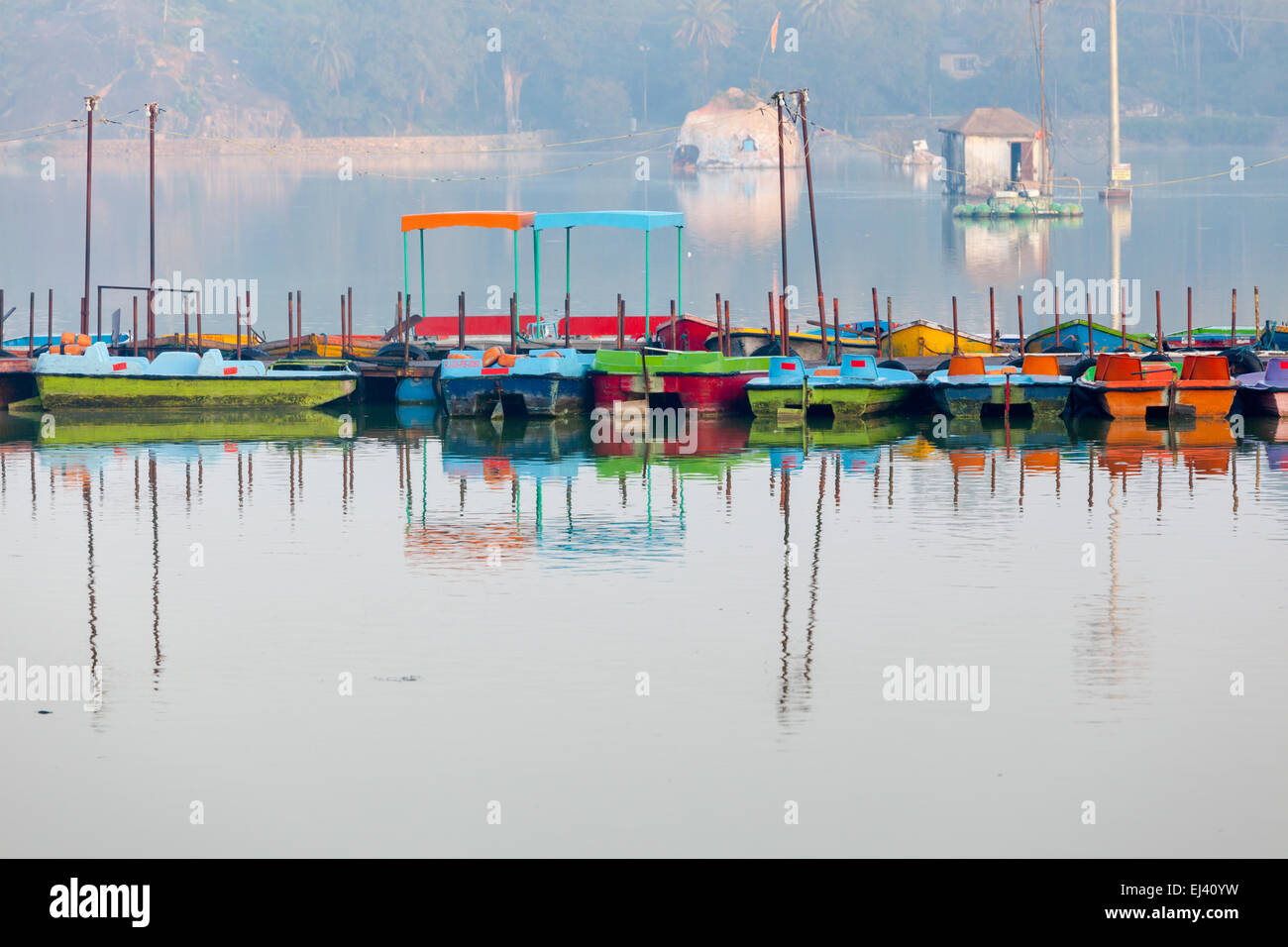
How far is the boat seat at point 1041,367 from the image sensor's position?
44.2 m

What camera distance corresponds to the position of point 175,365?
4578 centimetres

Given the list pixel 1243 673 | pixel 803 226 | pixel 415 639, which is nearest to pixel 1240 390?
pixel 1243 673

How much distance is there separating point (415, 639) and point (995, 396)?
869 inches

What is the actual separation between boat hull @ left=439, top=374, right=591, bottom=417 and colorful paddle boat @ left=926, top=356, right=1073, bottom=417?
783 centimetres

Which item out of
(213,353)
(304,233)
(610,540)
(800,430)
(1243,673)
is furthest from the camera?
(304,233)

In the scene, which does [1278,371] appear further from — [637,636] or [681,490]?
[637,636]

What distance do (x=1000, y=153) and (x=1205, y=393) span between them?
12112cm

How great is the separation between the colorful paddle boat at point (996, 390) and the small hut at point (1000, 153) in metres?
117

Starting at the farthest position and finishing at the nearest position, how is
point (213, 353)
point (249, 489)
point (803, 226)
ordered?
1. point (803, 226)
2. point (213, 353)
3. point (249, 489)

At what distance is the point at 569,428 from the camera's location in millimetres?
43531
